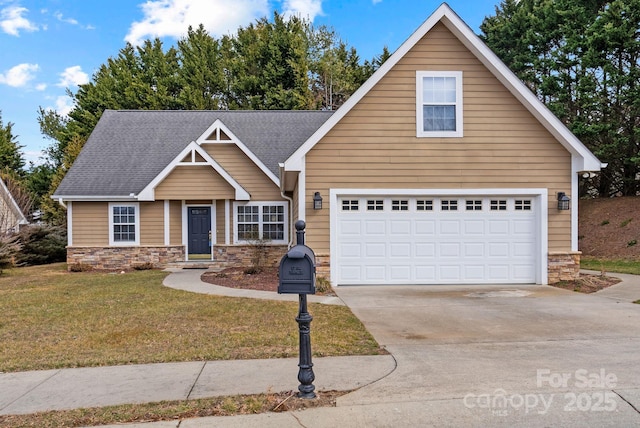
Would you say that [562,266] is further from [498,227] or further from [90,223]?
[90,223]

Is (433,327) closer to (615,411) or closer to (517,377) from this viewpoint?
(517,377)

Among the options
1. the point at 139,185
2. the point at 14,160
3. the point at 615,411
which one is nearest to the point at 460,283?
the point at 615,411

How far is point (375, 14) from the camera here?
89.9ft

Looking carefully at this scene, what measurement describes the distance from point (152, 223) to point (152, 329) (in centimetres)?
1056

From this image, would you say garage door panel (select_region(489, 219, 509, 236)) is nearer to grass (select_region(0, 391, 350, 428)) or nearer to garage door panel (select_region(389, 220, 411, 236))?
garage door panel (select_region(389, 220, 411, 236))

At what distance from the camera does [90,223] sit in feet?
55.2

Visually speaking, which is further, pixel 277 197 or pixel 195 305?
pixel 277 197

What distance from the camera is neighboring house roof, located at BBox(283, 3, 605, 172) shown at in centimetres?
1118

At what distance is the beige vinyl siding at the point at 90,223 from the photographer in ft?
55.1

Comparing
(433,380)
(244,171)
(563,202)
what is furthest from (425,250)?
(244,171)

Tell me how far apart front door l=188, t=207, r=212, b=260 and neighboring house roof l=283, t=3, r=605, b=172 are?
692cm

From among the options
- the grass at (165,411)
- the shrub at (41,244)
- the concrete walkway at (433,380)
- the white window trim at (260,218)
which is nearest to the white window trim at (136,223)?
the white window trim at (260,218)

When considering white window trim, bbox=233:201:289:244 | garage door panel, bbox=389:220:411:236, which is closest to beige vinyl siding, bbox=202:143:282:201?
white window trim, bbox=233:201:289:244

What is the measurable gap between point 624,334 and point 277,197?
41.1 feet
